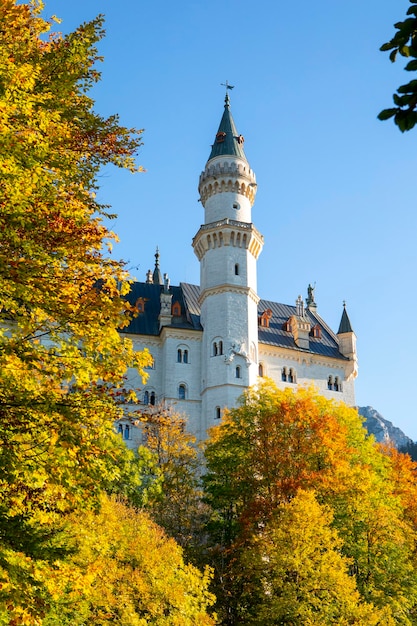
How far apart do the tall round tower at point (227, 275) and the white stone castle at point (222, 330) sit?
0.25ft

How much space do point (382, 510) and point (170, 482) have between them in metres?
13.6

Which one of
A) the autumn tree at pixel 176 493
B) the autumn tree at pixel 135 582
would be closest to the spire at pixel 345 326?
the autumn tree at pixel 176 493

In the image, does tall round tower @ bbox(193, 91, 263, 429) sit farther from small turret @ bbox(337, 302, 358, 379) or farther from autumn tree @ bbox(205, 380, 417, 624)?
autumn tree @ bbox(205, 380, 417, 624)

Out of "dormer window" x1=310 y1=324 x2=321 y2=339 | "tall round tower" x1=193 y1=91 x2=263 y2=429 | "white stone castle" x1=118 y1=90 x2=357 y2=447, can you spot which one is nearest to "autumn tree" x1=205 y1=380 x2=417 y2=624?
"tall round tower" x1=193 y1=91 x2=263 y2=429

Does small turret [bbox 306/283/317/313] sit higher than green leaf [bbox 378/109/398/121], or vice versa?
small turret [bbox 306/283/317/313]

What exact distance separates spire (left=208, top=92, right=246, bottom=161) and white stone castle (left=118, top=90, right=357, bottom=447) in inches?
4.2

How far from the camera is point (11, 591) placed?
10477 millimetres

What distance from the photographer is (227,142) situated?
213 ft

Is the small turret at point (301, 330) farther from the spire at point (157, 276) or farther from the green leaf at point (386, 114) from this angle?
the green leaf at point (386, 114)

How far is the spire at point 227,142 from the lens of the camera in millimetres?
64562

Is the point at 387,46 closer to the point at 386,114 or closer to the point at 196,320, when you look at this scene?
the point at 386,114

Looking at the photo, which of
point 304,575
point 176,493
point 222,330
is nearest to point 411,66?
point 304,575

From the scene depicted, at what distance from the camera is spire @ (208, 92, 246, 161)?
212 feet

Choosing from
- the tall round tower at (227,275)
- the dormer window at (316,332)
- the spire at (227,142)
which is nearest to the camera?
the tall round tower at (227,275)
